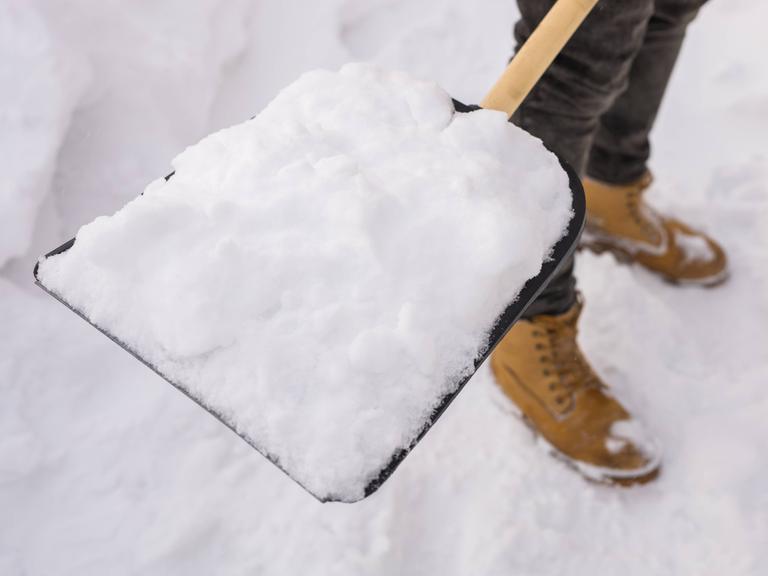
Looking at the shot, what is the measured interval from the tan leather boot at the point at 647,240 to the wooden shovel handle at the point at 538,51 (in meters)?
0.61

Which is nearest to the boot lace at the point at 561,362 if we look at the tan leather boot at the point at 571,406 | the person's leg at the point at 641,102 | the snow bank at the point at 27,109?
the tan leather boot at the point at 571,406

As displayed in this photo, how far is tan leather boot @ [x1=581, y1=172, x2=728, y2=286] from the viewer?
4.38ft

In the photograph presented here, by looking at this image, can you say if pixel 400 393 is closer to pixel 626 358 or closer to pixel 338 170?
pixel 338 170

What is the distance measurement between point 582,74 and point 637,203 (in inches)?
21.1

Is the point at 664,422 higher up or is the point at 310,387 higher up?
the point at 310,387

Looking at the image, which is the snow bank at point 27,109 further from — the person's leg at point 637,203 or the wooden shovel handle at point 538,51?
the person's leg at point 637,203

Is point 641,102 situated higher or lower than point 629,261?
higher

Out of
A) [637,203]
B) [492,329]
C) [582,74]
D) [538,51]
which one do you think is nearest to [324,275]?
[492,329]

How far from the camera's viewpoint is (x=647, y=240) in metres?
1.35

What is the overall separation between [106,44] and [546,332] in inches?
38.6

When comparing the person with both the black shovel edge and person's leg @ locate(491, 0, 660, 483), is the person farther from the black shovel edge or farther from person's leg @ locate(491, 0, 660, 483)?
the black shovel edge

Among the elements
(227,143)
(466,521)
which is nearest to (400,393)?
(227,143)

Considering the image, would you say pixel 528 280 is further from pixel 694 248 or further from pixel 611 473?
pixel 694 248

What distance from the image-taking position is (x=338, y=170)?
2.22 feet
